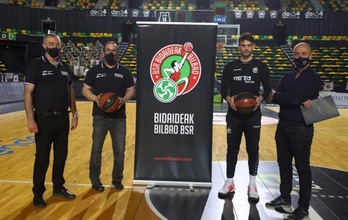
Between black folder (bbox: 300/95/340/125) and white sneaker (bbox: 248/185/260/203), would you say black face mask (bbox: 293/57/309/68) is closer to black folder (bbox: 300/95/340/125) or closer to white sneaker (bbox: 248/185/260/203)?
black folder (bbox: 300/95/340/125)

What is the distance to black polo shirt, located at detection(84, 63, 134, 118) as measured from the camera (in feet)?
13.4

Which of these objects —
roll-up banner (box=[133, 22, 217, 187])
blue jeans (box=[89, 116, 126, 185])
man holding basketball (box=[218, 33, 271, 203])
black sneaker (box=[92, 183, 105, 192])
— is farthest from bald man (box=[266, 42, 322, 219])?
black sneaker (box=[92, 183, 105, 192])

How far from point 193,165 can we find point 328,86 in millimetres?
17283

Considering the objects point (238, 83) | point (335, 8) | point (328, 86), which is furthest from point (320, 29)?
point (238, 83)

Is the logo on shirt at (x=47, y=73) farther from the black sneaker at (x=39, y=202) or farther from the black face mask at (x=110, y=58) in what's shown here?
the black sneaker at (x=39, y=202)

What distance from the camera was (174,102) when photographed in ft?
13.9

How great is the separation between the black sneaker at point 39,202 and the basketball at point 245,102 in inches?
95.9

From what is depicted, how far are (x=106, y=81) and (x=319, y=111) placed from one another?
2.49 m

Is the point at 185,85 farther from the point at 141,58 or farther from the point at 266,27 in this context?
the point at 266,27

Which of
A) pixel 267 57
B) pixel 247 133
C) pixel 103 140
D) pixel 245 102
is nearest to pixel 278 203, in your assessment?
pixel 247 133

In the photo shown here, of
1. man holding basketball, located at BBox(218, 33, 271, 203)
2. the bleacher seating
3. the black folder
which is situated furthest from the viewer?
the bleacher seating

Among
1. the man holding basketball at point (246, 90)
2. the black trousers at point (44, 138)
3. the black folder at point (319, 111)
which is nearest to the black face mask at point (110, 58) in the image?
the black trousers at point (44, 138)

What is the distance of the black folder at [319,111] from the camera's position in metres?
3.34

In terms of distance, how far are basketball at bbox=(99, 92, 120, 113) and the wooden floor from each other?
3.56ft
